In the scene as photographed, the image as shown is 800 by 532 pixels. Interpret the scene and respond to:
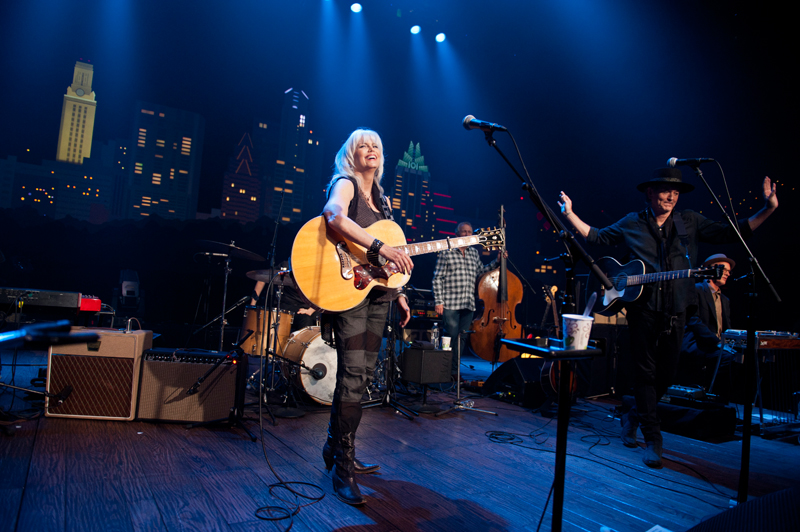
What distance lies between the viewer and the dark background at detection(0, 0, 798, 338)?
279 inches

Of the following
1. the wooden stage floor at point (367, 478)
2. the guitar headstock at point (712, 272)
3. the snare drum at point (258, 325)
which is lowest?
the wooden stage floor at point (367, 478)

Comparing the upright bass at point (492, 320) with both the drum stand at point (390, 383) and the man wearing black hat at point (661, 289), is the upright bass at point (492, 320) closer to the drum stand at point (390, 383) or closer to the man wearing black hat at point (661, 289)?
the drum stand at point (390, 383)

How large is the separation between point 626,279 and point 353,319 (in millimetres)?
2243

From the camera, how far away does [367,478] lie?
2541 mm

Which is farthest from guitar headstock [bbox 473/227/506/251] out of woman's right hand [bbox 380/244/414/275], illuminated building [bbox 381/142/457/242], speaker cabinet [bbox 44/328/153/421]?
illuminated building [bbox 381/142/457/242]

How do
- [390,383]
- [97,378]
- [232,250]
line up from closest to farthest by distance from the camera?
[97,378] < [390,383] < [232,250]

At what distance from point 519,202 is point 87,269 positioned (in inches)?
437

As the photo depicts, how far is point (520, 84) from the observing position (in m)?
10.3

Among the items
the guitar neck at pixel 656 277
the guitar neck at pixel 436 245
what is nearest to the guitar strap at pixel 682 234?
the guitar neck at pixel 656 277

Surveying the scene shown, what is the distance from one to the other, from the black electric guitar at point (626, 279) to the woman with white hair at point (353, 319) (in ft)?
Result: 5.44

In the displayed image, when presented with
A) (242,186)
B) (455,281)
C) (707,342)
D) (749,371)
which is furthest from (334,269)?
(242,186)

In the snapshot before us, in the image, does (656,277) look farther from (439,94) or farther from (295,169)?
(439,94)

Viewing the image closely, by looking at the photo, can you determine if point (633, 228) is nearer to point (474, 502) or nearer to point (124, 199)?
point (474, 502)

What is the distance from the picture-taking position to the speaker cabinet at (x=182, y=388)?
11.3 ft
